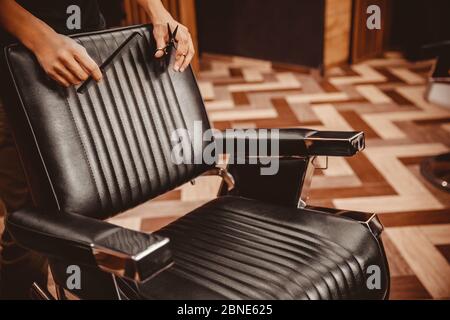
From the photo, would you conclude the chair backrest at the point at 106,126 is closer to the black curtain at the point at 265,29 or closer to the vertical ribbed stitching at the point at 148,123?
the vertical ribbed stitching at the point at 148,123

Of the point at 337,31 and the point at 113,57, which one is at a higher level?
the point at 113,57

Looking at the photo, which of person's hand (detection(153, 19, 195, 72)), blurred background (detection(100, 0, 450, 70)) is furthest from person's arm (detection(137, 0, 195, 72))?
blurred background (detection(100, 0, 450, 70))

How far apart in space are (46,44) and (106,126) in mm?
243

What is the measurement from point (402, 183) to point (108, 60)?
182cm

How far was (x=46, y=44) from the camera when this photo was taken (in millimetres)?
951

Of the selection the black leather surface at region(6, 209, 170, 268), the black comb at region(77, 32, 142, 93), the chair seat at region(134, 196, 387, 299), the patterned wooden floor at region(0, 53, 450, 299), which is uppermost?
the black comb at region(77, 32, 142, 93)

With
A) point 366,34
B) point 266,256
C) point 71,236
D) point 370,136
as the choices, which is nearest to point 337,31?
point 366,34

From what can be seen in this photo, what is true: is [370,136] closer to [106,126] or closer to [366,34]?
[366,34]

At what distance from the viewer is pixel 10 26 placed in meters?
0.96

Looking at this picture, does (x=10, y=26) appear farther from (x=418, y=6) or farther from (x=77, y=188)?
(x=418, y=6)

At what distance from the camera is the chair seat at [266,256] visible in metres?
0.94

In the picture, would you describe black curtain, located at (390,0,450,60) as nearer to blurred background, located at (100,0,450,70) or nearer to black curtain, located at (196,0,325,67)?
blurred background, located at (100,0,450,70)

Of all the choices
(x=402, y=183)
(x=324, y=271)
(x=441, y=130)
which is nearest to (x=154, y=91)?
(x=324, y=271)

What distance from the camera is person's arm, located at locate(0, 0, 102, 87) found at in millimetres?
949
